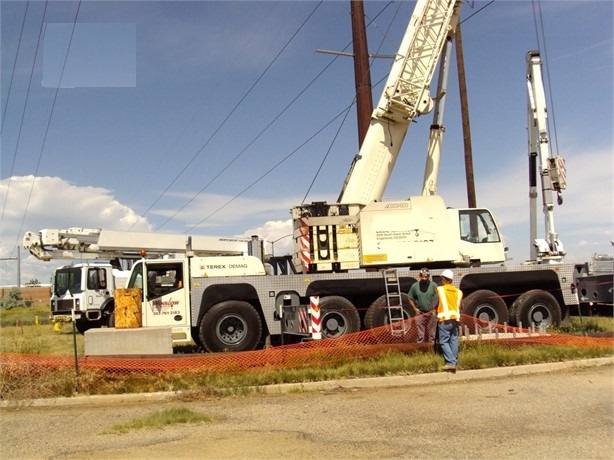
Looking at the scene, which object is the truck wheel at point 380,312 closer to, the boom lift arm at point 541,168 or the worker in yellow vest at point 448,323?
the worker in yellow vest at point 448,323

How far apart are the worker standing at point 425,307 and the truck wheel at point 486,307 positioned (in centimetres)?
220

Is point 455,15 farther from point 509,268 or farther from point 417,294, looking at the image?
point 417,294

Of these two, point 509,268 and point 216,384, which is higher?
point 509,268

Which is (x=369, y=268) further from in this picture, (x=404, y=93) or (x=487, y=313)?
(x=404, y=93)

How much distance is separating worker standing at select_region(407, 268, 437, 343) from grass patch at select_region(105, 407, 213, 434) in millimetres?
5109

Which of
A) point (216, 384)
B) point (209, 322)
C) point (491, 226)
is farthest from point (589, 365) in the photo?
point (209, 322)

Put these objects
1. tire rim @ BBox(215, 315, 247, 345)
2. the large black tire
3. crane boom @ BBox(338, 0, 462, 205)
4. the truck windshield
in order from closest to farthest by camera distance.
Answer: tire rim @ BBox(215, 315, 247, 345)
crane boom @ BBox(338, 0, 462, 205)
the truck windshield
the large black tire

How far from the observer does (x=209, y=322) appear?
40.1 ft

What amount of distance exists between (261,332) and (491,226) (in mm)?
6013

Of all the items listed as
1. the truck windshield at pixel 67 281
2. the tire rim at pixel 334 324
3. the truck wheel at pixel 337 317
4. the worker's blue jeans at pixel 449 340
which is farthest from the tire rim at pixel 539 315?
the truck windshield at pixel 67 281

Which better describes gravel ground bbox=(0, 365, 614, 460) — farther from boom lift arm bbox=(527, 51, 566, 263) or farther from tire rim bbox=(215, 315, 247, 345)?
boom lift arm bbox=(527, 51, 566, 263)

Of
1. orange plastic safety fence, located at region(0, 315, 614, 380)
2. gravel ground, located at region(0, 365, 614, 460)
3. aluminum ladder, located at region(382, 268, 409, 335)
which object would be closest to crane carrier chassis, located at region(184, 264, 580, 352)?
aluminum ladder, located at region(382, 268, 409, 335)

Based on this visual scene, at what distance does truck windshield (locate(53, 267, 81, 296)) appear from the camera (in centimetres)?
2158

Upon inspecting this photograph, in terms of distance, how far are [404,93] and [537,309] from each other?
604 cm
